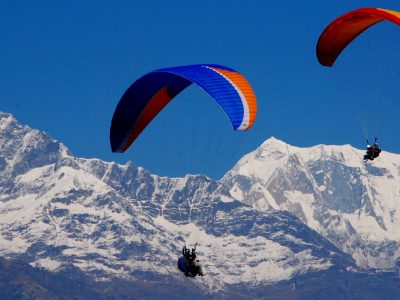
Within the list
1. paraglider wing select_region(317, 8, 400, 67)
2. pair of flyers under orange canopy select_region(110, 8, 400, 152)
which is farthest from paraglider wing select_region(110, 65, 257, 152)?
paraglider wing select_region(317, 8, 400, 67)

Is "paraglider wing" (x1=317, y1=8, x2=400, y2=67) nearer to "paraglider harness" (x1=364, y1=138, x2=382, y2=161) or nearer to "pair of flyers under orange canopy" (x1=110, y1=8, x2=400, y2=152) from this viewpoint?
"pair of flyers under orange canopy" (x1=110, y1=8, x2=400, y2=152)

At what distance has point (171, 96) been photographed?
6988 centimetres

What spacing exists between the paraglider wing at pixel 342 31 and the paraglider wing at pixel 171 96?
4.85 metres

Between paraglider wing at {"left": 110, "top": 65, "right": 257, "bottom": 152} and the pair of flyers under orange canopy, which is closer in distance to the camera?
the pair of flyers under orange canopy

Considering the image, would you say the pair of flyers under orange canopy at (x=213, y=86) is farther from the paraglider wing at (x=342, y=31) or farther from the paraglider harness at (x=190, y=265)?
the paraglider harness at (x=190, y=265)

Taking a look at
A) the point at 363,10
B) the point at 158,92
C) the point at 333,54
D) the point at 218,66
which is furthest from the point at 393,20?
the point at 158,92

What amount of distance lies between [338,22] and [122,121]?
15.6 meters

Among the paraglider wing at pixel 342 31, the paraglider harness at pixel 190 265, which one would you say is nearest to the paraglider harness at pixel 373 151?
the paraglider wing at pixel 342 31

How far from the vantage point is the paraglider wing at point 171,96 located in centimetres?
6081

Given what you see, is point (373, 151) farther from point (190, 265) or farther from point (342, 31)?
point (190, 265)

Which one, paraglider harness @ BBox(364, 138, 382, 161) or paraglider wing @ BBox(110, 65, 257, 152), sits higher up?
paraglider wing @ BBox(110, 65, 257, 152)

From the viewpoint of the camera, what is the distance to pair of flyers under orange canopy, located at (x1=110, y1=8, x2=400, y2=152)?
60.2m

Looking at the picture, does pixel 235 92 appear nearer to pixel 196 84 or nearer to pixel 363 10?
pixel 196 84

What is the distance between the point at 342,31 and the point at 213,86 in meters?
7.98
